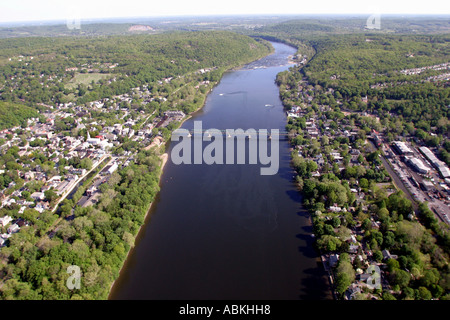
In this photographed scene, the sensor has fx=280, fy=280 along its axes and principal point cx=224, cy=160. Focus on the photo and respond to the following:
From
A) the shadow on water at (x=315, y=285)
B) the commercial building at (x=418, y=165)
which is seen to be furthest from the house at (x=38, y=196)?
the commercial building at (x=418, y=165)

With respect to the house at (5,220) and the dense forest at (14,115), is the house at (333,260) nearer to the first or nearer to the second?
the house at (5,220)

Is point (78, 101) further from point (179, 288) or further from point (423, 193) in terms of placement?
point (423, 193)

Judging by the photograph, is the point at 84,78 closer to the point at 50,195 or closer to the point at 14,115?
the point at 14,115

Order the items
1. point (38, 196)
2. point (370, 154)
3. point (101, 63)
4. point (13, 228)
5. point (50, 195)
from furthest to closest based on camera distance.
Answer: point (101, 63) < point (370, 154) < point (38, 196) < point (50, 195) < point (13, 228)

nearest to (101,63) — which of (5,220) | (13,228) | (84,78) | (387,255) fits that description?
(84,78)

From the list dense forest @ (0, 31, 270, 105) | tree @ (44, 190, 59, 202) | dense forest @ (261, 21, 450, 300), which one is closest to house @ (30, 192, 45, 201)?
tree @ (44, 190, 59, 202)

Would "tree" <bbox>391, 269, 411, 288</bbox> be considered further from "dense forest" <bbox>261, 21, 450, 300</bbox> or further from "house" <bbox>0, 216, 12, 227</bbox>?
"house" <bbox>0, 216, 12, 227</bbox>

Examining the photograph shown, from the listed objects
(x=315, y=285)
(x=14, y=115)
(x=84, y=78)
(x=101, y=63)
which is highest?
(x=101, y=63)

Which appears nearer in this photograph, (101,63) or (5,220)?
(5,220)
